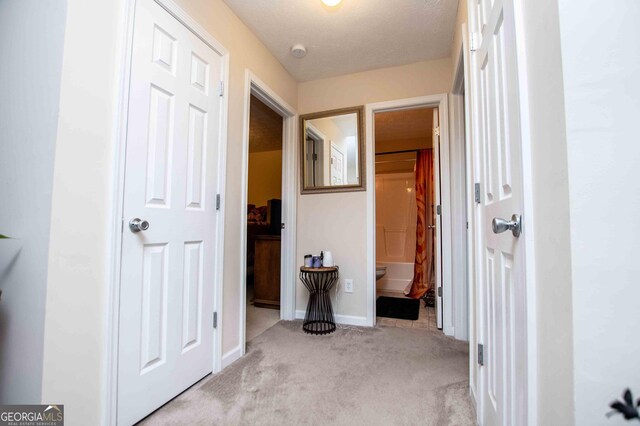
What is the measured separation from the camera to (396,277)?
4504 mm

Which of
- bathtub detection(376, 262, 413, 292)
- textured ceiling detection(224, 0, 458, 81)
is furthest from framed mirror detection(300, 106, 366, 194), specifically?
bathtub detection(376, 262, 413, 292)

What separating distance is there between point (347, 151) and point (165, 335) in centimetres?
211

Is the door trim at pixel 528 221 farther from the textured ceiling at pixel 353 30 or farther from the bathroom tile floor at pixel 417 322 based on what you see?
the bathroom tile floor at pixel 417 322

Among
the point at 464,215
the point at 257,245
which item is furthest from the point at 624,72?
the point at 257,245

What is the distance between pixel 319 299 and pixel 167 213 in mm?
1623

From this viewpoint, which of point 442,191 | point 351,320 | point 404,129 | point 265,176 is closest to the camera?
point 442,191

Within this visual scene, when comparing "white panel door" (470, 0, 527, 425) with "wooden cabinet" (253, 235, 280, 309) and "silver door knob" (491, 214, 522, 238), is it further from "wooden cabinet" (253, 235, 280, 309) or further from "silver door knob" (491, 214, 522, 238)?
"wooden cabinet" (253, 235, 280, 309)

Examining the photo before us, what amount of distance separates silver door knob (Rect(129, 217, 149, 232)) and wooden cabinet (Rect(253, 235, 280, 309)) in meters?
2.08

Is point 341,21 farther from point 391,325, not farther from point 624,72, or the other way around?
point 391,325

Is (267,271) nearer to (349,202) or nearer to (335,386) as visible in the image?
(349,202)

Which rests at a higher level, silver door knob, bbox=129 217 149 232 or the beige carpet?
silver door knob, bbox=129 217 149 232

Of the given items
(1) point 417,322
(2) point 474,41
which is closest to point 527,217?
(2) point 474,41

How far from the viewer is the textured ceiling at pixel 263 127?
11.9 ft

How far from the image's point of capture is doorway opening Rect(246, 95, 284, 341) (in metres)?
3.25
